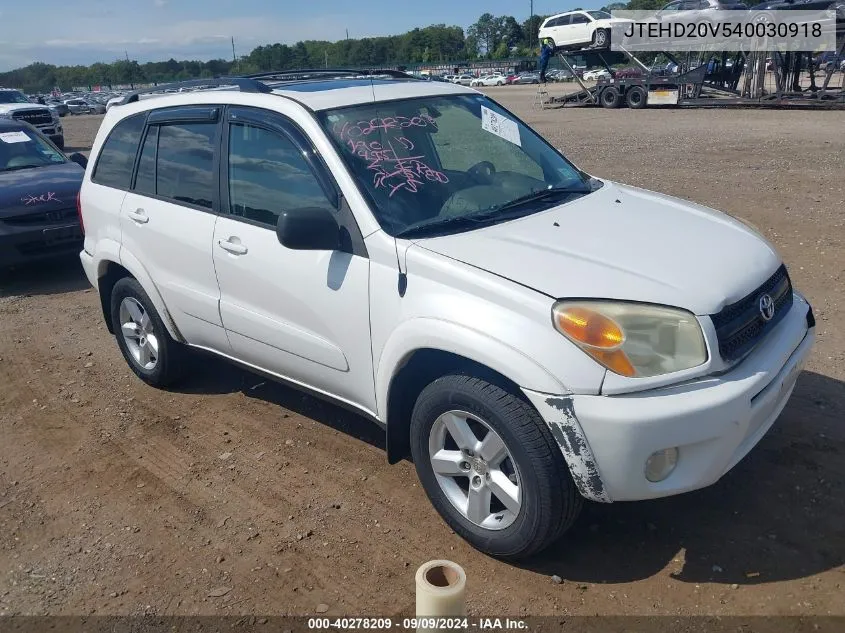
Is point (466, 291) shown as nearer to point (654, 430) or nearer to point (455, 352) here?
point (455, 352)

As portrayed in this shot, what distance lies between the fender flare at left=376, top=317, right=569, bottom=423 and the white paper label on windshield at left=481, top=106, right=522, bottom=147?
5.46 ft

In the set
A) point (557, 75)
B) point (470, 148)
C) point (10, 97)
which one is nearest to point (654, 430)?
point (470, 148)

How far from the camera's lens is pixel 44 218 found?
783cm

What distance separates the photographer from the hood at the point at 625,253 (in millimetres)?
2822

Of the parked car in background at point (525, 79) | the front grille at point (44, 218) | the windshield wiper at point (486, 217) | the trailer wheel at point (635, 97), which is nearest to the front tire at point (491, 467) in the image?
the windshield wiper at point (486, 217)

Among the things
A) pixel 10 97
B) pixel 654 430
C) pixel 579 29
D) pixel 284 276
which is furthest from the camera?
pixel 579 29

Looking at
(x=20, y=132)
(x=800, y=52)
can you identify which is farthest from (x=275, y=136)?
(x=800, y=52)

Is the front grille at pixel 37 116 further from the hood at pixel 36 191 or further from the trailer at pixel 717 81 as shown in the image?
the trailer at pixel 717 81

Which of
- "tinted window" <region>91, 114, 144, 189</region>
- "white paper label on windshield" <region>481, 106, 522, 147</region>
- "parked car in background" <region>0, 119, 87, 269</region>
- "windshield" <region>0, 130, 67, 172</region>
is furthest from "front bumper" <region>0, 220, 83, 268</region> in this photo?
"white paper label on windshield" <region>481, 106, 522, 147</region>

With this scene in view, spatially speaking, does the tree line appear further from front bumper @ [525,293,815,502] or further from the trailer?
front bumper @ [525,293,815,502]

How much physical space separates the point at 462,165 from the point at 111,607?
2.65 meters

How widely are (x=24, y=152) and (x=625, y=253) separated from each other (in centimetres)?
833

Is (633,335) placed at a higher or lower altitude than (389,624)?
higher

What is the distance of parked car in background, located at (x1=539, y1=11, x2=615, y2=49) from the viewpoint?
25141 mm
